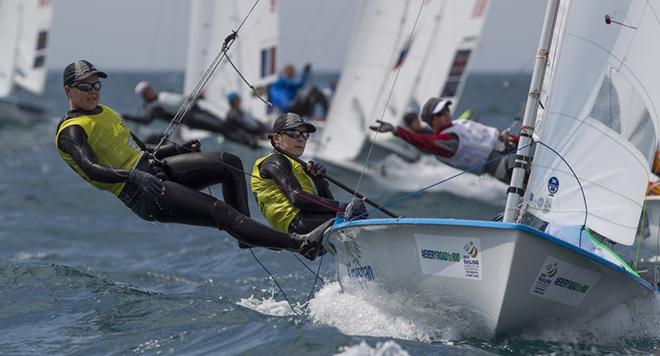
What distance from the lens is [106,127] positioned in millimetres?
5426

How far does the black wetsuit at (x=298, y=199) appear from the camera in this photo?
17.4 ft

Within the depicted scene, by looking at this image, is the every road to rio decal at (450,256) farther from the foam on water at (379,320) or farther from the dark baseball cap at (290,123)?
the dark baseball cap at (290,123)

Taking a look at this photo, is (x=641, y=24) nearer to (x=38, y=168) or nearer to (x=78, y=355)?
(x=78, y=355)

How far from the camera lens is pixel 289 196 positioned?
5324 millimetres

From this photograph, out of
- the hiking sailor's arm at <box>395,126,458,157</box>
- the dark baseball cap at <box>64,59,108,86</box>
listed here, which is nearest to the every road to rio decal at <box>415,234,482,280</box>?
the dark baseball cap at <box>64,59,108,86</box>

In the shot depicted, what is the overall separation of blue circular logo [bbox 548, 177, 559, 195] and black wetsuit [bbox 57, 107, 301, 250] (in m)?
1.28

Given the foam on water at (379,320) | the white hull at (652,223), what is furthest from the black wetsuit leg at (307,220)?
the white hull at (652,223)

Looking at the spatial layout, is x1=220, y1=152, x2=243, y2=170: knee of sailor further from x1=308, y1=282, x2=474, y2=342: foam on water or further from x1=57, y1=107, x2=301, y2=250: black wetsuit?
x1=308, y1=282, x2=474, y2=342: foam on water

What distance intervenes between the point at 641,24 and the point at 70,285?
3.58 meters

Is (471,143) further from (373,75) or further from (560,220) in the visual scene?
(373,75)

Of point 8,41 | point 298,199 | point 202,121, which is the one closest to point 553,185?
point 298,199

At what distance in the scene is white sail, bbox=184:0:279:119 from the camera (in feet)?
56.9

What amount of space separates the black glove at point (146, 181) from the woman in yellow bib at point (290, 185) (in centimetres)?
60

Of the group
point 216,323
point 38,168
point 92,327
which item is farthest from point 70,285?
point 38,168
